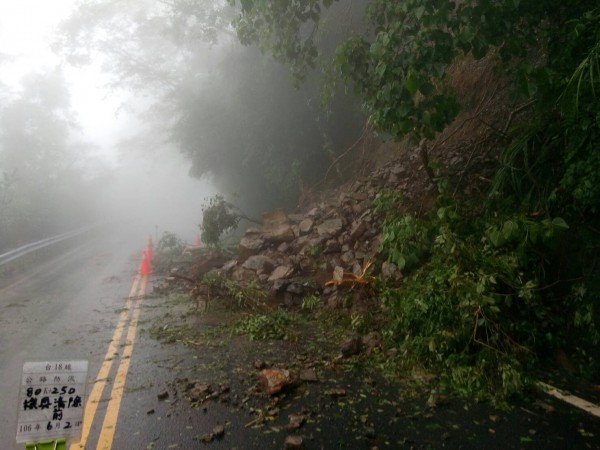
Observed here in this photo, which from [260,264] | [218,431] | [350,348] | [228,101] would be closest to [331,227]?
[260,264]

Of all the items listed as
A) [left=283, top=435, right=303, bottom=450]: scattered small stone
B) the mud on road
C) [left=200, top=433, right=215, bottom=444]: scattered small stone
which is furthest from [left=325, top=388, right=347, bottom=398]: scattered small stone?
[left=200, top=433, right=215, bottom=444]: scattered small stone

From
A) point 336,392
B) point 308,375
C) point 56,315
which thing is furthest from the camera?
point 56,315

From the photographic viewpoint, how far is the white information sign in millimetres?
2697

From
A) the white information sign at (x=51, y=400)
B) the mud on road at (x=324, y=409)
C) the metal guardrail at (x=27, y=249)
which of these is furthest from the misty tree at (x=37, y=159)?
the white information sign at (x=51, y=400)

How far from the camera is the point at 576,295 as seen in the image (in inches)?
198

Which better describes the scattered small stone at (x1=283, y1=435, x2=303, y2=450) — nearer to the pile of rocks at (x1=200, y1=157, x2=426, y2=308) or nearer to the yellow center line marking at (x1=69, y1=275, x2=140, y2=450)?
the yellow center line marking at (x1=69, y1=275, x2=140, y2=450)

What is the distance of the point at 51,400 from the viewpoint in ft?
9.15

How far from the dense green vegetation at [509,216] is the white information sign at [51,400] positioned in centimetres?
374

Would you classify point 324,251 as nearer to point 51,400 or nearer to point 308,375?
point 308,375

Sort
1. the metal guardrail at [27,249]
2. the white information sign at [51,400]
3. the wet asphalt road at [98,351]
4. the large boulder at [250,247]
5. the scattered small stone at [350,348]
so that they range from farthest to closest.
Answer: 1. the metal guardrail at [27,249]
2. the large boulder at [250,247]
3. the scattered small stone at [350,348]
4. the wet asphalt road at [98,351]
5. the white information sign at [51,400]

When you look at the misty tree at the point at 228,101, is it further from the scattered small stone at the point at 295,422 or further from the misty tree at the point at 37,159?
the scattered small stone at the point at 295,422

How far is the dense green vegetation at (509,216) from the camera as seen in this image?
15.9ft

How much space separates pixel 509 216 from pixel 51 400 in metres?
5.58

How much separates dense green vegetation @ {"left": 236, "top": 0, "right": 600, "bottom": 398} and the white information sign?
3.74 m
